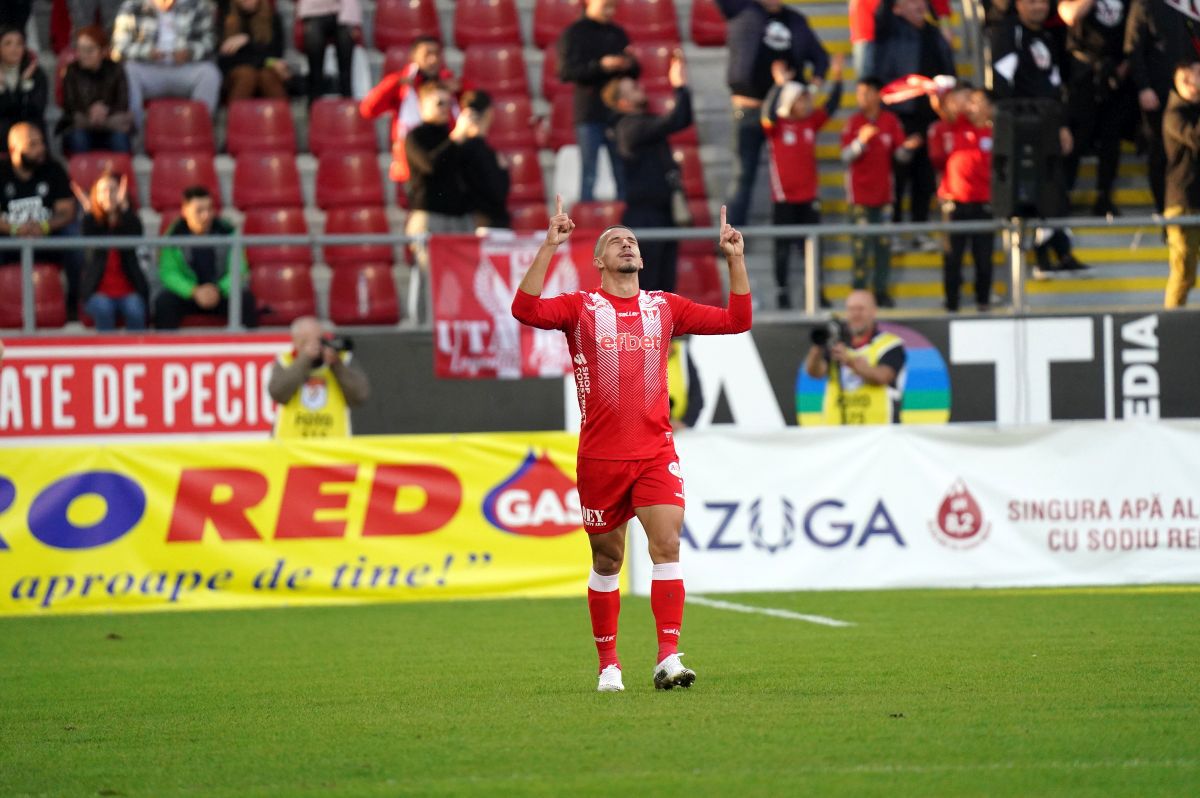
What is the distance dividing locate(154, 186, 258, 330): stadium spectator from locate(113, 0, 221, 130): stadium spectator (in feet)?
10.6

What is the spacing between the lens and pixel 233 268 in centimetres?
1714

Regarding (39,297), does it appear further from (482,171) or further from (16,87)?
(482,171)

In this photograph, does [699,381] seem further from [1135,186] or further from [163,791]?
[163,791]

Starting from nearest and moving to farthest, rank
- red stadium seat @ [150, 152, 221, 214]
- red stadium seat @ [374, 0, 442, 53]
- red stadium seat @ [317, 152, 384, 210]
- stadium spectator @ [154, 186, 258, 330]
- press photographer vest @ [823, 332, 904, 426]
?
1. press photographer vest @ [823, 332, 904, 426]
2. stadium spectator @ [154, 186, 258, 330]
3. red stadium seat @ [150, 152, 221, 214]
4. red stadium seat @ [317, 152, 384, 210]
5. red stadium seat @ [374, 0, 442, 53]

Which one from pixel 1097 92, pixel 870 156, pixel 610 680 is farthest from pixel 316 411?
pixel 1097 92

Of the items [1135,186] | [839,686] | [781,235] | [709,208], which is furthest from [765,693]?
[1135,186]

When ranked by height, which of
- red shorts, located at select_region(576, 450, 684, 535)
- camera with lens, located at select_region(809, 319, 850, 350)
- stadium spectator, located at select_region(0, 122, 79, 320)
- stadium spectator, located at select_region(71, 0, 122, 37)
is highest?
stadium spectator, located at select_region(71, 0, 122, 37)

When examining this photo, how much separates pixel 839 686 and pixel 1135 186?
13208 mm

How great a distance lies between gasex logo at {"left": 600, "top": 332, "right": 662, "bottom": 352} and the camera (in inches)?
344

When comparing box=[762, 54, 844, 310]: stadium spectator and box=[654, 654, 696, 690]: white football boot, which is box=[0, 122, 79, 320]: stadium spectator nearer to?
box=[762, 54, 844, 310]: stadium spectator

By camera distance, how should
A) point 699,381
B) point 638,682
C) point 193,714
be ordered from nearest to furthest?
point 193,714 < point 638,682 < point 699,381

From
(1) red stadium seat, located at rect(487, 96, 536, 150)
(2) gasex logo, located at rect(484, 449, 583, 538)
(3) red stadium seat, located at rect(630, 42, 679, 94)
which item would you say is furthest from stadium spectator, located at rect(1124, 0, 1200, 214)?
(2) gasex logo, located at rect(484, 449, 583, 538)

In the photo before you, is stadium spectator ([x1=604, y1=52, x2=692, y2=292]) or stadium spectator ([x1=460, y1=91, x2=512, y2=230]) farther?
stadium spectator ([x1=604, y1=52, x2=692, y2=292])

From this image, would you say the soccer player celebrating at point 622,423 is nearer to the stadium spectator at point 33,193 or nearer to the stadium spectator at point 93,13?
the stadium spectator at point 33,193
